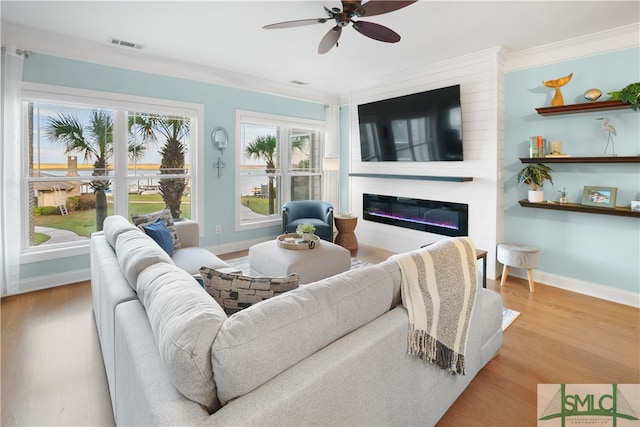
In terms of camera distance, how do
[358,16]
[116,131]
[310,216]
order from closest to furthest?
[358,16]
[116,131]
[310,216]

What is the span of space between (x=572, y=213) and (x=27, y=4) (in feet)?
17.7

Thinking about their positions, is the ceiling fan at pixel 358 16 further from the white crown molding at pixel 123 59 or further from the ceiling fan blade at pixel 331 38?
the white crown molding at pixel 123 59

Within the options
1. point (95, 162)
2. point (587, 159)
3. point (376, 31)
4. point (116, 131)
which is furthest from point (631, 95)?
point (95, 162)

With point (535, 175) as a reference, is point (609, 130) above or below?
above

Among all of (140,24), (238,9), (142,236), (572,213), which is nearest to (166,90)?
(140,24)

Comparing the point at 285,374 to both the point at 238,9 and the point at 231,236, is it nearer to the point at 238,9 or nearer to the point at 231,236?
the point at 238,9

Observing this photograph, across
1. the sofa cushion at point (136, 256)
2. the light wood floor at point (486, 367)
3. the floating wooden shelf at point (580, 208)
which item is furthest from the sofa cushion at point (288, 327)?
the floating wooden shelf at point (580, 208)

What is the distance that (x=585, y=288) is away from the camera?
11.5 feet

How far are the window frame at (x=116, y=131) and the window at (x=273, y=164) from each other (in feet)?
2.03

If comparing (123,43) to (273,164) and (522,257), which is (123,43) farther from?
(522,257)

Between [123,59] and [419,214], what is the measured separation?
413 cm

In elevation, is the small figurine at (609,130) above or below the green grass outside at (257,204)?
above

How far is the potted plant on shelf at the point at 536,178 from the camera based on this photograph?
3615 mm

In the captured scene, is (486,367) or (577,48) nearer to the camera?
(486,367)
